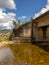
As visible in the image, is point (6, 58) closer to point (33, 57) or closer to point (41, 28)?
point (33, 57)

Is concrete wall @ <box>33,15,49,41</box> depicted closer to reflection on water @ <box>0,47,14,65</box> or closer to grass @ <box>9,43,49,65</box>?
grass @ <box>9,43,49,65</box>

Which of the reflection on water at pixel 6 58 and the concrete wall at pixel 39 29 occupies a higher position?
the concrete wall at pixel 39 29

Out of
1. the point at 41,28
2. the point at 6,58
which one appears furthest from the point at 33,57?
the point at 41,28

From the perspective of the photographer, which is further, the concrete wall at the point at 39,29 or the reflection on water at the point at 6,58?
the concrete wall at the point at 39,29

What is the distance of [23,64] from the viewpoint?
761 cm

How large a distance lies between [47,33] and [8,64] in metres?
11.1

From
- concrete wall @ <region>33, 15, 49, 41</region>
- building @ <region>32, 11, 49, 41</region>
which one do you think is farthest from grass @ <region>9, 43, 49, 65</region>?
concrete wall @ <region>33, 15, 49, 41</region>

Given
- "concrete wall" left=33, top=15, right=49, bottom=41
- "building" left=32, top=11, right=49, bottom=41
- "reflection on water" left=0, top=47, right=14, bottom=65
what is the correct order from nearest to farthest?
"reflection on water" left=0, top=47, right=14, bottom=65 < "building" left=32, top=11, right=49, bottom=41 < "concrete wall" left=33, top=15, right=49, bottom=41

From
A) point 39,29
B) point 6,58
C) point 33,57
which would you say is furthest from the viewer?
point 39,29

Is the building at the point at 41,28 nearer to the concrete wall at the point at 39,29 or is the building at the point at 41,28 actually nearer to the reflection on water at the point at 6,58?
the concrete wall at the point at 39,29

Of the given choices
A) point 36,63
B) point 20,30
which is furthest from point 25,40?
point 36,63

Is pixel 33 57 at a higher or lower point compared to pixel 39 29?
lower

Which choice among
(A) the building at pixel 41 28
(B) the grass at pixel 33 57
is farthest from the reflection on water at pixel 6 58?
(A) the building at pixel 41 28

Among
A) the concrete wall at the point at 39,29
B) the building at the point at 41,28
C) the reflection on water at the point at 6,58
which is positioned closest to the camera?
the reflection on water at the point at 6,58
